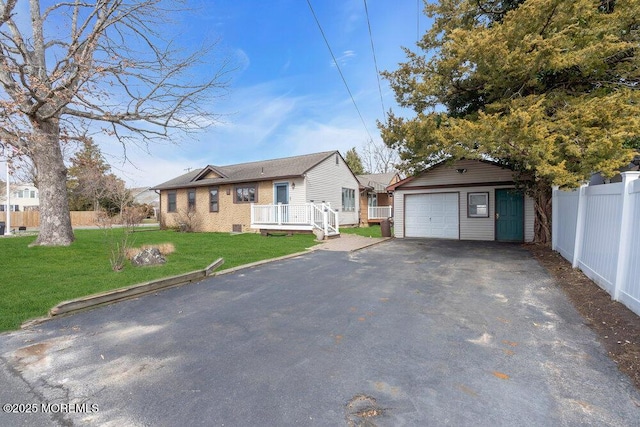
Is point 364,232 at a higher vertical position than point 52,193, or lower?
lower

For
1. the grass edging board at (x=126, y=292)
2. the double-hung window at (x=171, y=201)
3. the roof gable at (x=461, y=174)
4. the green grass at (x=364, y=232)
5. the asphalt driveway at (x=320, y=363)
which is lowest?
the green grass at (x=364, y=232)

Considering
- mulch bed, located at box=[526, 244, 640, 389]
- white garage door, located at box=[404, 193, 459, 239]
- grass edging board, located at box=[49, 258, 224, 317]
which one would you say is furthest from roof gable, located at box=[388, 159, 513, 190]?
grass edging board, located at box=[49, 258, 224, 317]

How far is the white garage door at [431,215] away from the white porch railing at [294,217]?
141 inches

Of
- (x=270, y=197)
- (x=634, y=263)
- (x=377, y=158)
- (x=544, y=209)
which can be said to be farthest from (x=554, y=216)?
(x=377, y=158)

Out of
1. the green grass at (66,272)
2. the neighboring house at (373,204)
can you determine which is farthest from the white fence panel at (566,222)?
the neighboring house at (373,204)

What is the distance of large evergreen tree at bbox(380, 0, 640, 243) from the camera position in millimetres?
6836

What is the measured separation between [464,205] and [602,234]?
27.7 feet

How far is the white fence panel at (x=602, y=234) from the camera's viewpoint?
4.60 meters

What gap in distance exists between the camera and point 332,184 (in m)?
18.8

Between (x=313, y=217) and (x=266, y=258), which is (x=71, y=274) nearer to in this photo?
(x=266, y=258)

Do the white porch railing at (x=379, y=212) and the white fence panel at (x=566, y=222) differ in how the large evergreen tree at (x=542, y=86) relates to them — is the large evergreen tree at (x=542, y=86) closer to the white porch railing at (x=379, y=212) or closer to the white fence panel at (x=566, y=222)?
the white fence panel at (x=566, y=222)

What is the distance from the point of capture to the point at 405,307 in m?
4.54

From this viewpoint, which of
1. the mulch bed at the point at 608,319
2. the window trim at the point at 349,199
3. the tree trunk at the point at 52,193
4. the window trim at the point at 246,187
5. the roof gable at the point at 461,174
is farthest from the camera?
the window trim at the point at 349,199

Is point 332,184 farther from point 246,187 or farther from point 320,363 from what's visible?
point 320,363
